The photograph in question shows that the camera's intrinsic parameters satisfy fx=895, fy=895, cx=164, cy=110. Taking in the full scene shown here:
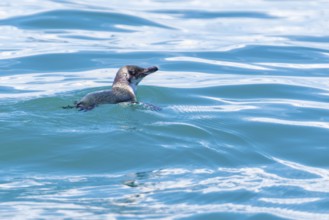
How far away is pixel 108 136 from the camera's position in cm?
1149

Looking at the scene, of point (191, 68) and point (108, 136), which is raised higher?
point (191, 68)

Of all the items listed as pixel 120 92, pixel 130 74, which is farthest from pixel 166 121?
pixel 130 74

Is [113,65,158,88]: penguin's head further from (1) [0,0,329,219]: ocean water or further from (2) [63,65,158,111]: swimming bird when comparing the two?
(1) [0,0,329,219]: ocean water

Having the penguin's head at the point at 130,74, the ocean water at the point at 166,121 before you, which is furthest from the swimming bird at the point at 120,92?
the ocean water at the point at 166,121

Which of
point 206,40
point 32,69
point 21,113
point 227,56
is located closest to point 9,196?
point 21,113

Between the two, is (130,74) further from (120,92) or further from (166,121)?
(166,121)

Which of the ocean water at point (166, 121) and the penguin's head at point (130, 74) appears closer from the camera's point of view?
the ocean water at point (166, 121)

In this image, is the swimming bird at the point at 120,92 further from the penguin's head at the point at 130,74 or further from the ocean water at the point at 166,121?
the ocean water at the point at 166,121

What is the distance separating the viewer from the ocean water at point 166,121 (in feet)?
30.9

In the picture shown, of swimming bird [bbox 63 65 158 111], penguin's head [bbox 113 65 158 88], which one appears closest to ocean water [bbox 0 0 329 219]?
swimming bird [bbox 63 65 158 111]

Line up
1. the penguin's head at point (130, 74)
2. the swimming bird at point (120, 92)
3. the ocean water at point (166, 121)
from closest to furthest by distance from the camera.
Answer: the ocean water at point (166, 121) < the swimming bird at point (120, 92) < the penguin's head at point (130, 74)

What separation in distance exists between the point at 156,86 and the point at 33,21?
7.31 m

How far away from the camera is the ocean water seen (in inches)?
371

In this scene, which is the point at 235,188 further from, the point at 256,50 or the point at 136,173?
the point at 256,50
